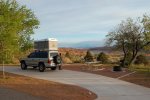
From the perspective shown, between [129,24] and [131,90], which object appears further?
[129,24]

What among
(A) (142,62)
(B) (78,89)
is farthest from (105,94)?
(A) (142,62)

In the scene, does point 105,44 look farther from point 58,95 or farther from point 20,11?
point 58,95

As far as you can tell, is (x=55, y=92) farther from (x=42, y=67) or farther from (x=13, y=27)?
(x=42, y=67)

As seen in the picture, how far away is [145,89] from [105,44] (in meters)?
23.4

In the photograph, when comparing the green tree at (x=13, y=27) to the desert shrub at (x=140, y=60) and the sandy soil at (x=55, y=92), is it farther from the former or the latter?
the desert shrub at (x=140, y=60)

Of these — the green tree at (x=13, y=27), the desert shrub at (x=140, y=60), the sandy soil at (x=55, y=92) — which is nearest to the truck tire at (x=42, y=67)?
the green tree at (x=13, y=27)

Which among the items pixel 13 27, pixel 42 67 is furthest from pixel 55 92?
pixel 42 67

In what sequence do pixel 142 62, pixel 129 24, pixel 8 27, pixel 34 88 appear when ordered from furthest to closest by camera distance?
pixel 142 62 → pixel 129 24 → pixel 8 27 → pixel 34 88

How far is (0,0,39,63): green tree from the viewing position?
24.4m

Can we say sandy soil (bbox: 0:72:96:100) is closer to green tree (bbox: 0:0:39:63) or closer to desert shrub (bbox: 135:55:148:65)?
green tree (bbox: 0:0:39:63)

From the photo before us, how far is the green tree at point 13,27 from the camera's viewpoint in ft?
80.1

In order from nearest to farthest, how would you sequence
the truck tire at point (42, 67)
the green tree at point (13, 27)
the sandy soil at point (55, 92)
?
the sandy soil at point (55, 92)
the green tree at point (13, 27)
the truck tire at point (42, 67)

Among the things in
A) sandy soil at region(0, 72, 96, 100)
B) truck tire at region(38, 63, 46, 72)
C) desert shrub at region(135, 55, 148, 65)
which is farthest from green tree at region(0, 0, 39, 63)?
desert shrub at region(135, 55, 148, 65)

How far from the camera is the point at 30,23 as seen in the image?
27.5m
